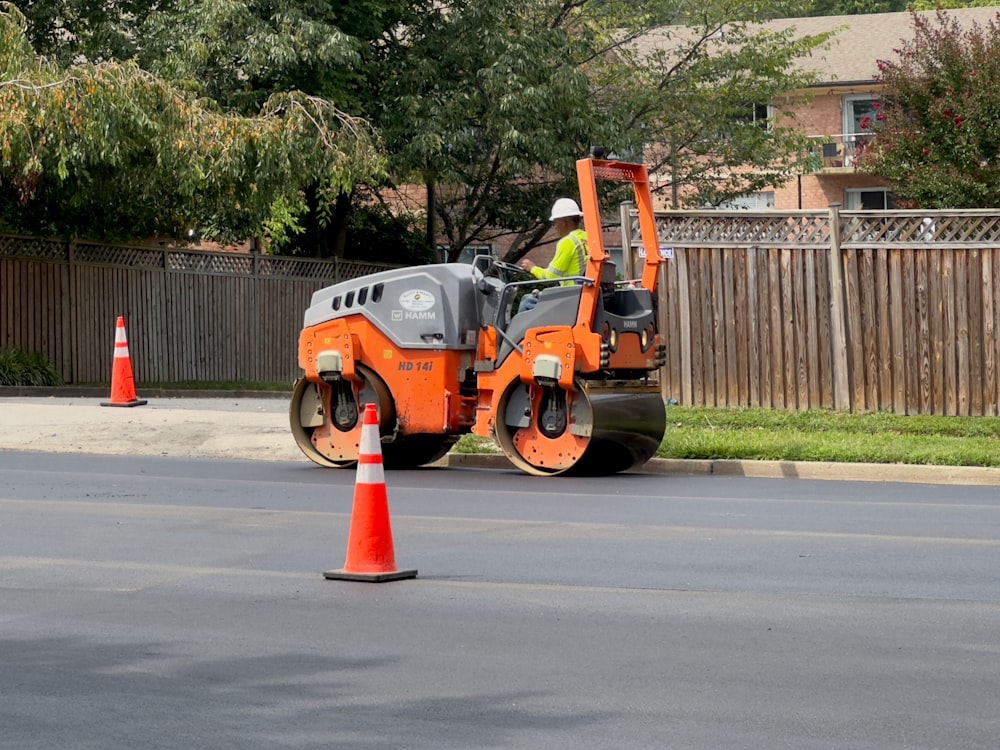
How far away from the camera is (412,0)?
3328 centimetres

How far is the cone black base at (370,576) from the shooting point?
8930mm

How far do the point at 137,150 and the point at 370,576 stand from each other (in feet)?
54.7

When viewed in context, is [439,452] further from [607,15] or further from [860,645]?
[607,15]

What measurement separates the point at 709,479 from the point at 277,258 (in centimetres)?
1814

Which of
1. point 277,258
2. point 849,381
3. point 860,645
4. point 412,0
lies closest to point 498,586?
point 860,645

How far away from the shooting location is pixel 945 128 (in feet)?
77.1

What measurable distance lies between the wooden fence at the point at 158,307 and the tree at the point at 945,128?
1140 cm

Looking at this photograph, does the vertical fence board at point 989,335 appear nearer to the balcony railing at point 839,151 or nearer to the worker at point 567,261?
the worker at point 567,261

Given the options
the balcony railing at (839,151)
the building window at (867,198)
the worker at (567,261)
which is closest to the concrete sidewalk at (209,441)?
the worker at (567,261)

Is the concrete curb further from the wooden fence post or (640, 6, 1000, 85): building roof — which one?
(640, 6, 1000, 85): building roof

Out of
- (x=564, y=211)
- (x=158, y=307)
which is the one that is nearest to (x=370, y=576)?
(x=564, y=211)

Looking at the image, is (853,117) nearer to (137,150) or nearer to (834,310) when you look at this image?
(137,150)

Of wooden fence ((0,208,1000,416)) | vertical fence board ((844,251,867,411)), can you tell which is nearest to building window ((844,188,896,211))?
wooden fence ((0,208,1000,416))

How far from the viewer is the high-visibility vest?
14.3 metres
